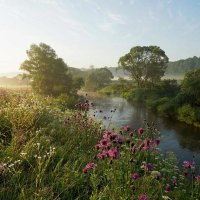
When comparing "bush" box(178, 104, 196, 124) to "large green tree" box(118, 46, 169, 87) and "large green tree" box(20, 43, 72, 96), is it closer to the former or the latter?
"large green tree" box(20, 43, 72, 96)

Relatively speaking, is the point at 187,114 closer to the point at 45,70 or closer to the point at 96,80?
the point at 45,70

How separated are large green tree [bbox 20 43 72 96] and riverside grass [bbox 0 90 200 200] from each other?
28463 millimetres

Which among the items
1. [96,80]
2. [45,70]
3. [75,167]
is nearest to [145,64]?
[96,80]

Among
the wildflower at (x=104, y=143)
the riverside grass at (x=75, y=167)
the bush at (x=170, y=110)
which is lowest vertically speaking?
the bush at (x=170, y=110)

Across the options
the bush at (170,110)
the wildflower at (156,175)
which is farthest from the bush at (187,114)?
the wildflower at (156,175)

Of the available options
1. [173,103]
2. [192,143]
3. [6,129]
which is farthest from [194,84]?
[6,129]

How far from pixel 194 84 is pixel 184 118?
5.67 metres

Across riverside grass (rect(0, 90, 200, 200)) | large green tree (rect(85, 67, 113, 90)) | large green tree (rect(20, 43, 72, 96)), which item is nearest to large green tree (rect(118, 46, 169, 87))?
large green tree (rect(85, 67, 113, 90))

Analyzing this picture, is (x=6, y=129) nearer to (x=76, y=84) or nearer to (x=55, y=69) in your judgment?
(x=55, y=69)

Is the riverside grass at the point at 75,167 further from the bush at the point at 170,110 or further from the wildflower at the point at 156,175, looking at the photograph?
the bush at the point at 170,110

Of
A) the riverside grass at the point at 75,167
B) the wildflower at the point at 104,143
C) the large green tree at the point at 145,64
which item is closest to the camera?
the riverside grass at the point at 75,167

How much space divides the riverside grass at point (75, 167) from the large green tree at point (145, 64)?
62.2 meters

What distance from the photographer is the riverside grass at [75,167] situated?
5055mm

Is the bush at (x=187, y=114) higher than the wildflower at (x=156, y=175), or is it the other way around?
the wildflower at (x=156, y=175)
